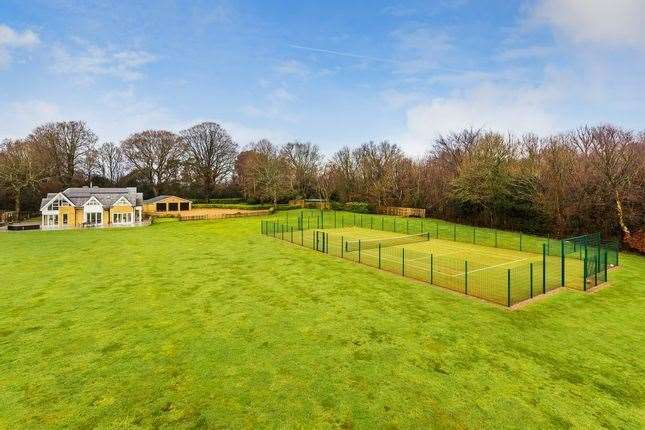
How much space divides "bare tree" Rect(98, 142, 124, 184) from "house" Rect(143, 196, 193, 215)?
18751mm

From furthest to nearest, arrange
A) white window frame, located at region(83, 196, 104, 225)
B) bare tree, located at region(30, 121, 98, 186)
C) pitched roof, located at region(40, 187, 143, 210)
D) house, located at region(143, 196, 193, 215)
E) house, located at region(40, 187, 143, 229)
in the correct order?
house, located at region(143, 196, 193, 215), bare tree, located at region(30, 121, 98, 186), pitched roof, located at region(40, 187, 143, 210), white window frame, located at region(83, 196, 104, 225), house, located at region(40, 187, 143, 229)

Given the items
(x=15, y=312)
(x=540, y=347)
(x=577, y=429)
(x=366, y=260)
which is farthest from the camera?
(x=366, y=260)

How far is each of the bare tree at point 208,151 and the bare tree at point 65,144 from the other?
1654cm

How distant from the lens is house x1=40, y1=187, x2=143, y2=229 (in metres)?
41.2

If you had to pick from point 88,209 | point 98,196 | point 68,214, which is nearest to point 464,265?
point 88,209

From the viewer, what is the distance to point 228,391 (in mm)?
7801

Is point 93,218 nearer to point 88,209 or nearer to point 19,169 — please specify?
point 88,209

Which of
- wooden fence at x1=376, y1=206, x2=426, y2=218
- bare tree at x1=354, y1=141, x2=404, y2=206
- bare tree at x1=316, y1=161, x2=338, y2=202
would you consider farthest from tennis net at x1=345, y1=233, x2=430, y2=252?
bare tree at x1=316, y1=161, x2=338, y2=202

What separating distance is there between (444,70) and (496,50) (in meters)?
4.89

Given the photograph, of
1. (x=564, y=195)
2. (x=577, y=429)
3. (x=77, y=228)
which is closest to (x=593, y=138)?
(x=564, y=195)

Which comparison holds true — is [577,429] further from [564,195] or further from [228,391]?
[564,195]

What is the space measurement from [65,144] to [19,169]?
14.8 meters

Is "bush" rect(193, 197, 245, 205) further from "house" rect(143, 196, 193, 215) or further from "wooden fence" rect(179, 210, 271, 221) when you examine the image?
"wooden fence" rect(179, 210, 271, 221)

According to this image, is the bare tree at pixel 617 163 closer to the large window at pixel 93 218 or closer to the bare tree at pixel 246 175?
the bare tree at pixel 246 175
